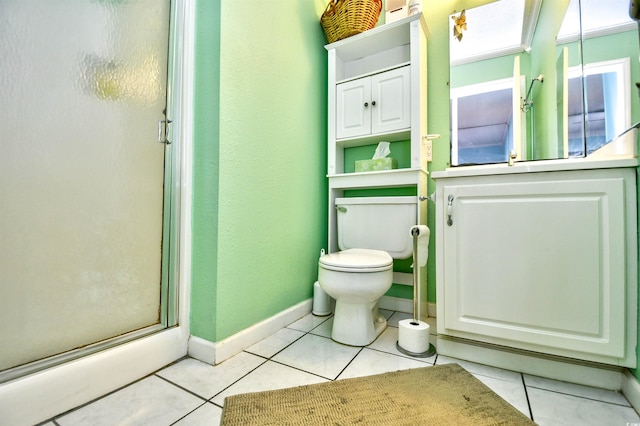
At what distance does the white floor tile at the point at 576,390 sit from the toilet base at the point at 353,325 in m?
0.63

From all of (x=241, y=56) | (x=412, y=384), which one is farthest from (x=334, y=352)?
(x=241, y=56)

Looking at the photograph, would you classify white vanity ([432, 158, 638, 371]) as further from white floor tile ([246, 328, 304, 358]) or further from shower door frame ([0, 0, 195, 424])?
shower door frame ([0, 0, 195, 424])

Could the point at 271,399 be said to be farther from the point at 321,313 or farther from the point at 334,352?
the point at 321,313

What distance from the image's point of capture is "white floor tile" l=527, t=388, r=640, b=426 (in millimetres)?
829

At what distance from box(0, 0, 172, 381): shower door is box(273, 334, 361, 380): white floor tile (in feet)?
1.85

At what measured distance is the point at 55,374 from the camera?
32.8 inches

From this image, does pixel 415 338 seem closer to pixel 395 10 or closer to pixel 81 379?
pixel 81 379

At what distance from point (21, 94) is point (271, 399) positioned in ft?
3.94

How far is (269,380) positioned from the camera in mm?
1039

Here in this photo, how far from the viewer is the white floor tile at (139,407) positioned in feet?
2.69

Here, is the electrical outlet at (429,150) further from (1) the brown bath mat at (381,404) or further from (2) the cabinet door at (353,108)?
(1) the brown bath mat at (381,404)

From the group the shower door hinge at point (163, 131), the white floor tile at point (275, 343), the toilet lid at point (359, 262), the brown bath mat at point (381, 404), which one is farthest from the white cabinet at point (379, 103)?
the shower door hinge at point (163, 131)

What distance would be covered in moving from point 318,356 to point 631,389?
108 cm

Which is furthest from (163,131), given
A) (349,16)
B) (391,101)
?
(349,16)
